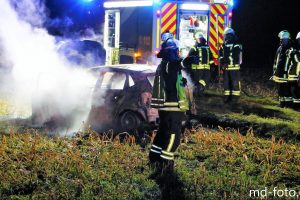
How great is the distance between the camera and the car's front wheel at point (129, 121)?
25.6 ft

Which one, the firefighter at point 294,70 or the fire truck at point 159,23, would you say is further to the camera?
the fire truck at point 159,23

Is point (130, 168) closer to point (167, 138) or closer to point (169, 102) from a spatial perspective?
point (167, 138)

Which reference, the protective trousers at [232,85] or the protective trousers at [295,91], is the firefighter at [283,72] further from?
the protective trousers at [232,85]

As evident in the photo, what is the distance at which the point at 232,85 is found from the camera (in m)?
10.6

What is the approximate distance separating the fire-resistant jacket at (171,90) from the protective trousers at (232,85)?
184 inches

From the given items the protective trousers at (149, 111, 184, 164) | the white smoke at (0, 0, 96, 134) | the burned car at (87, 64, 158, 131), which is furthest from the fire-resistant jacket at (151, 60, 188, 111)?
the white smoke at (0, 0, 96, 134)

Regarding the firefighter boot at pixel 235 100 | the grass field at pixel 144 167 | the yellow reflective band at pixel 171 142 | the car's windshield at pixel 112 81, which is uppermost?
the car's windshield at pixel 112 81

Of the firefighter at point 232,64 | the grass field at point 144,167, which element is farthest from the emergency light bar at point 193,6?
the grass field at point 144,167

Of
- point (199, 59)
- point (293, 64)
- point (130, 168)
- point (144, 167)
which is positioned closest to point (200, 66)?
point (199, 59)

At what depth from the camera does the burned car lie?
7715mm

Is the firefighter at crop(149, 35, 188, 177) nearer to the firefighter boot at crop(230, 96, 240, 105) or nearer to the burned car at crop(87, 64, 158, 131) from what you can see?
the burned car at crop(87, 64, 158, 131)

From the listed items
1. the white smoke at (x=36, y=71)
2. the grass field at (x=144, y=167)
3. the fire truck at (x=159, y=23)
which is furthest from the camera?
the fire truck at (x=159, y=23)

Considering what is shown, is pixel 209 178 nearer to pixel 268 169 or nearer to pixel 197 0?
pixel 268 169

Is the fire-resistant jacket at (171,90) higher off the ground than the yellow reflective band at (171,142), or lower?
higher
